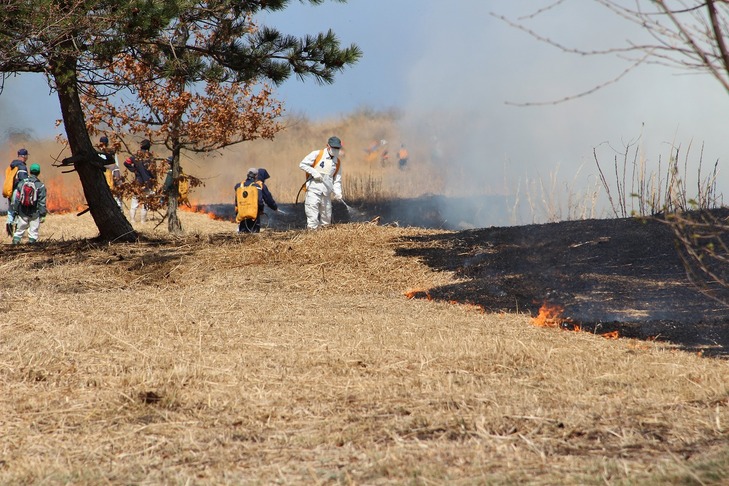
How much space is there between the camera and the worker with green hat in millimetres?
15773

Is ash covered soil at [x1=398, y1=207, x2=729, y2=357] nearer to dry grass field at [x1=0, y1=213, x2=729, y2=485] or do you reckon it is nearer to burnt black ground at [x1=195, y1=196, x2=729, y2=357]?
burnt black ground at [x1=195, y1=196, x2=729, y2=357]

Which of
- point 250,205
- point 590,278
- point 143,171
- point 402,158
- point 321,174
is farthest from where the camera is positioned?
point 402,158

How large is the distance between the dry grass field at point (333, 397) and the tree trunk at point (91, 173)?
3.71 m

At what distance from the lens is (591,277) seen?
10570mm

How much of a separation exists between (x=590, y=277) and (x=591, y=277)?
0.04 feet

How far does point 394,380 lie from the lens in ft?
18.5

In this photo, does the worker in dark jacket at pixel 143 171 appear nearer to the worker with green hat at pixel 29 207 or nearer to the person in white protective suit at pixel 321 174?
the worker with green hat at pixel 29 207

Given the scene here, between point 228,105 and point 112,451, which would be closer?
point 112,451

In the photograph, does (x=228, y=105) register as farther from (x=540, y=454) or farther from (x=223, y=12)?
(x=540, y=454)

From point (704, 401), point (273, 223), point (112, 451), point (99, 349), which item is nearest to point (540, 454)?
point (704, 401)

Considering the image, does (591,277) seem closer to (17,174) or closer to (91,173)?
(91,173)

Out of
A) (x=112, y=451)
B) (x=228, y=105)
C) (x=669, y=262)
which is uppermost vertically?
(x=228, y=105)

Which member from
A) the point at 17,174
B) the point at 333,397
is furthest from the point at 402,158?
the point at 333,397

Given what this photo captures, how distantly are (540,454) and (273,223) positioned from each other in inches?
774
